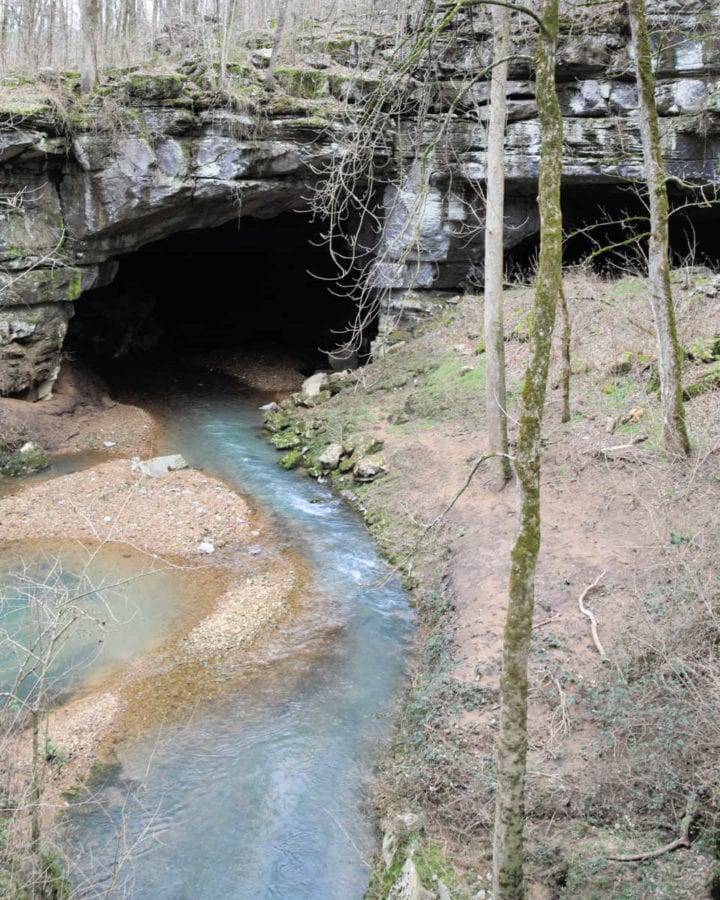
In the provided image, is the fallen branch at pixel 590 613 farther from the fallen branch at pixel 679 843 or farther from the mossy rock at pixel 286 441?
the mossy rock at pixel 286 441

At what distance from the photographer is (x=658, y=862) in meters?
4.89

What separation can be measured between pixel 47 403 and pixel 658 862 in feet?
55.8

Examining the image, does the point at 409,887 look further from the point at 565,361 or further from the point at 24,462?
the point at 24,462

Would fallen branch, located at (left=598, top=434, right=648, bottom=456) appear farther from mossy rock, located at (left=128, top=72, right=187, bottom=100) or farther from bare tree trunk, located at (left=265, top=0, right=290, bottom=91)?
mossy rock, located at (left=128, top=72, right=187, bottom=100)

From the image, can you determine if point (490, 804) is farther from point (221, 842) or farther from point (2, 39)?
point (2, 39)

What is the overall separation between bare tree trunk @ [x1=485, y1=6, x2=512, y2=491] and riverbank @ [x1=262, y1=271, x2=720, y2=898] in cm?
99

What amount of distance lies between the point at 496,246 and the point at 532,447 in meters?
7.16

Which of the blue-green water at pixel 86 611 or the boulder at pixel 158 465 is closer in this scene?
the blue-green water at pixel 86 611

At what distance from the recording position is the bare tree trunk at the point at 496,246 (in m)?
9.71

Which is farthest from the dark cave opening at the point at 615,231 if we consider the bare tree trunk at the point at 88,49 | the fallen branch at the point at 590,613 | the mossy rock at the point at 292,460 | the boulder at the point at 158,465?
the fallen branch at the point at 590,613

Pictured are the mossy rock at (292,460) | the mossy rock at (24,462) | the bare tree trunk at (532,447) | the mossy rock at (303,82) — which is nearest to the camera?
the bare tree trunk at (532,447)

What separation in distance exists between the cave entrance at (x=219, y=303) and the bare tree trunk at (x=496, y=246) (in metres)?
12.8

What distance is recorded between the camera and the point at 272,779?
7.25m

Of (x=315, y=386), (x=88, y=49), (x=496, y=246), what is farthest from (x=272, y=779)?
(x=88, y=49)
